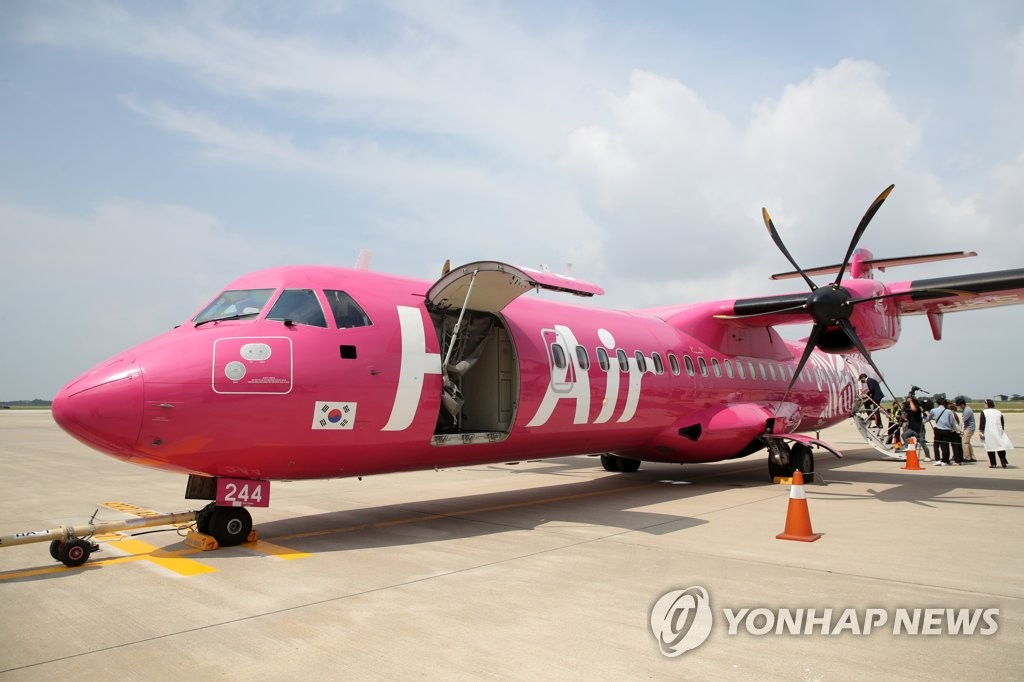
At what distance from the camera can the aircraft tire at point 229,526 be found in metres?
7.38

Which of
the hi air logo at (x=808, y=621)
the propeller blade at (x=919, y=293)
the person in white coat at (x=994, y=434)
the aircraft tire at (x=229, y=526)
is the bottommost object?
the hi air logo at (x=808, y=621)

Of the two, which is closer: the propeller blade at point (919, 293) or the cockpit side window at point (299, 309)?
the cockpit side window at point (299, 309)

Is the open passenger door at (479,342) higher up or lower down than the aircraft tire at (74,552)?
higher up

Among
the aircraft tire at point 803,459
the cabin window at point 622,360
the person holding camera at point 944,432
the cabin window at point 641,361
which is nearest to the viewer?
the cabin window at point 622,360

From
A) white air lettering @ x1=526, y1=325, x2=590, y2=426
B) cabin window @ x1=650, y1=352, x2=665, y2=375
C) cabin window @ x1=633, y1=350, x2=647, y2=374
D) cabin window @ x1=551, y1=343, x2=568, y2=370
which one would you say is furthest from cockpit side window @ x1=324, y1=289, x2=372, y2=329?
cabin window @ x1=650, y1=352, x2=665, y2=375

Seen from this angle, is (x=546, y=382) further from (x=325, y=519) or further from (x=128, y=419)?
(x=128, y=419)

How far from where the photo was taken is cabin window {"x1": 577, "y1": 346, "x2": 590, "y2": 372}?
10.7 meters

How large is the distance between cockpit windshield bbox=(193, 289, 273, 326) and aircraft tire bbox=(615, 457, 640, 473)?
10072mm

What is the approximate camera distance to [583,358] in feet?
35.5

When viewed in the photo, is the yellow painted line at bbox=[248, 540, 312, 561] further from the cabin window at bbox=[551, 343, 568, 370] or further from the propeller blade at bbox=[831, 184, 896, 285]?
the propeller blade at bbox=[831, 184, 896, 285]

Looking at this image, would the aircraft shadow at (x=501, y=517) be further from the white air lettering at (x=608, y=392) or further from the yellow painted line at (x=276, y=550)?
the white air lettering at (x=608, y=392)

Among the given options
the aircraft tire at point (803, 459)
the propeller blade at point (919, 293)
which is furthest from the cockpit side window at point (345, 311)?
the aircraft tire at point (803, 459)

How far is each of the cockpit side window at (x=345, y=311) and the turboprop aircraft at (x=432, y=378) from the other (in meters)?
0.02

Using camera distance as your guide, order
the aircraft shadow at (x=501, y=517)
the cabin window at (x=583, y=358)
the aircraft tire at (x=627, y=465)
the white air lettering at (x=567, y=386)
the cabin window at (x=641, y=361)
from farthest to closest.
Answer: the aircraft tire at (x=627, y=465)
the cabin window at (x=641, y=361)
the cabin window at (x=583, y=358)
the white air lettering at (x=567, y=386)
the aircraft shadow at (x=501, y=517)
